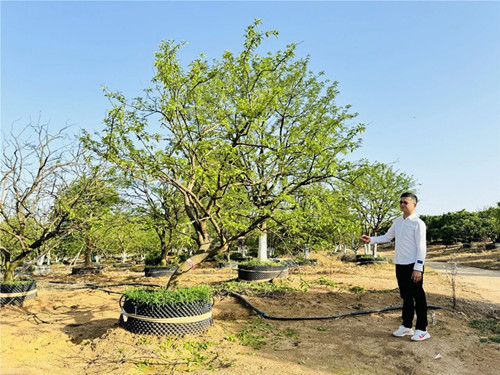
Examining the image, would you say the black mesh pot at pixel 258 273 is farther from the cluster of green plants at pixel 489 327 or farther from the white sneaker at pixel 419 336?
the white sneaker at pixel 419 336

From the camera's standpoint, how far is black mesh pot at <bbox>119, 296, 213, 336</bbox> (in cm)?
416

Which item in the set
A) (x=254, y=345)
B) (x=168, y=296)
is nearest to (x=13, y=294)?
(x=168, y=296)

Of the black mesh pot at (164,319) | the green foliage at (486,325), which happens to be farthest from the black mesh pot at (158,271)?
the green foliage at (486,325)

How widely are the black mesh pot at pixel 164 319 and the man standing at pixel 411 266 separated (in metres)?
2.76

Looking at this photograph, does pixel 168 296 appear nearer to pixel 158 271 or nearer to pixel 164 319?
pixel 164 319

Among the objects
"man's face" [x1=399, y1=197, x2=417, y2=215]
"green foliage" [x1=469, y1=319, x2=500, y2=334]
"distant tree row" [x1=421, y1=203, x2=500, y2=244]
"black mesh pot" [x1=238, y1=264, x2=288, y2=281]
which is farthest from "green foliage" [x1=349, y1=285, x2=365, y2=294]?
"distant tree row" [x1=421, y1=203, x2=500, y2=244]

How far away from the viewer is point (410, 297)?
4.44 m

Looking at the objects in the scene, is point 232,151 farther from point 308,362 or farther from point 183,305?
point 308,362

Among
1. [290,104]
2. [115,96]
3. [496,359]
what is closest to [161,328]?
[115,96]

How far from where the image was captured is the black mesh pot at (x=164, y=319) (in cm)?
416

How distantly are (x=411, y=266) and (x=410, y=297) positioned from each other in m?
0.43

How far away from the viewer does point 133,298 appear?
14.3 ft

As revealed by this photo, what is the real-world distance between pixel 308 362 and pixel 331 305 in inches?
119

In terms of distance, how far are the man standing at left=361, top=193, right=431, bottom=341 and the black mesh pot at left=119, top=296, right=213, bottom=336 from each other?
9.05 feet
